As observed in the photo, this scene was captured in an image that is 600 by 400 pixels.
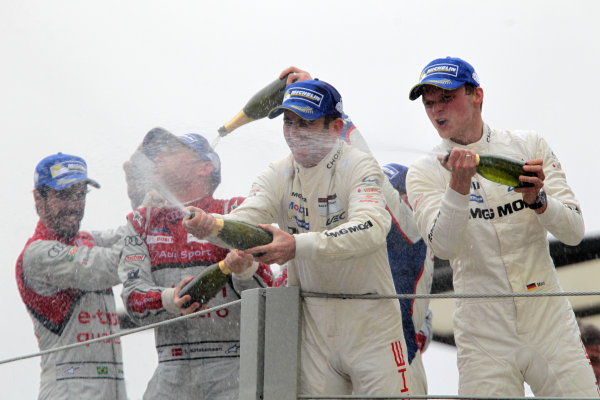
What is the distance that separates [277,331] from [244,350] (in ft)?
0.35

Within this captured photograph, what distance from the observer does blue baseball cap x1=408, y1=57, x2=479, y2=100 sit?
2.75m

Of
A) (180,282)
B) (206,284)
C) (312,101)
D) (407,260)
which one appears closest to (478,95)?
(312,101)

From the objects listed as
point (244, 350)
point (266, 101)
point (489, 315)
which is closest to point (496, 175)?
point (489, 315)

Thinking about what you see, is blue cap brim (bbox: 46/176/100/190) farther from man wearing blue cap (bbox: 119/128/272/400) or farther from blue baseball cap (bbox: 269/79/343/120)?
blue baseball cap (bbox: 269/79/343/120)

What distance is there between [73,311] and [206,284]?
73cm

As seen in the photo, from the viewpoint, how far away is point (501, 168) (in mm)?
2436

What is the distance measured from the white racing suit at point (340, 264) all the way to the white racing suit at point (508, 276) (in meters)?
0.20

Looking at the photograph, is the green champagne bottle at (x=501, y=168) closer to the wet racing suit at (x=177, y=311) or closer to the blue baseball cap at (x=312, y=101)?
the blue baseball cap at (x=312, y=101)

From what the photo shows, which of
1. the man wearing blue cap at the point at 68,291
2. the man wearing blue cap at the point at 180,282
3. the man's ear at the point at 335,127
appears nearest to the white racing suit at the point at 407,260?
the man's ear at the point at 335,127

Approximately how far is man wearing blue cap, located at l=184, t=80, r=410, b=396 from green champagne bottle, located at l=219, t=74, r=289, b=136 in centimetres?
76

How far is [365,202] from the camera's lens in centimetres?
259

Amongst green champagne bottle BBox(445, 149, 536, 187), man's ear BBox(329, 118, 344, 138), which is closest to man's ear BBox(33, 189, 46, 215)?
man's ear BBox(329, 118, 344, 138)

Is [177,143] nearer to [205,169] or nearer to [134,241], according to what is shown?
[205,169]

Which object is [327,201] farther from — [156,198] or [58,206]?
[58,206]
